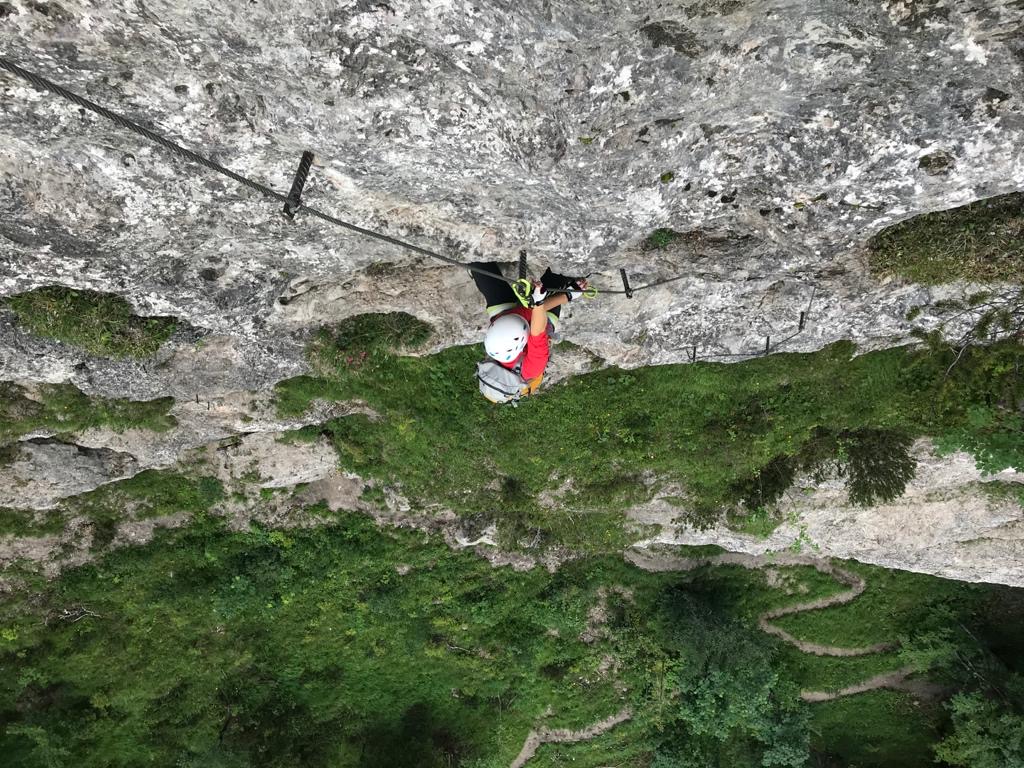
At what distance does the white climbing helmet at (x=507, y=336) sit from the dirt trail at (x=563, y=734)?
37.6 feet

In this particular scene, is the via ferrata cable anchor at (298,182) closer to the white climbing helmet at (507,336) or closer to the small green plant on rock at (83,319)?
the white climbing helmet at (507,336)

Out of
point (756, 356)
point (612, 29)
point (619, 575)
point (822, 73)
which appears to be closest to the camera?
point (612, 29)

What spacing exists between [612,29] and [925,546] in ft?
38.9

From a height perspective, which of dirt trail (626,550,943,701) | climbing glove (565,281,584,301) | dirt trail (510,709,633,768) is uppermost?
climbing glove (565,281,584,301)

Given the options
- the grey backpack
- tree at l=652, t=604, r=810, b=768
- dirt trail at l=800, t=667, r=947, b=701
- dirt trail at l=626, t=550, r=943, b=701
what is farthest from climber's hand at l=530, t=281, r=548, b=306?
dirt trail at l=800, t=667, r=947, b=701

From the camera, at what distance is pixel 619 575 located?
13344mm

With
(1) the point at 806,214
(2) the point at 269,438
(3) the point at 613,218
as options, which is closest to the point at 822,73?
(1) the point at 806,214

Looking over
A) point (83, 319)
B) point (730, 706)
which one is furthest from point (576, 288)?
point (730, 706)

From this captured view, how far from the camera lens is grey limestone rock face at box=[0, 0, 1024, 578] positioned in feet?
14.4

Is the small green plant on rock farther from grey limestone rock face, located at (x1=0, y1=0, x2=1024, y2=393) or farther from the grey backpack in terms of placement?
the grey backpack

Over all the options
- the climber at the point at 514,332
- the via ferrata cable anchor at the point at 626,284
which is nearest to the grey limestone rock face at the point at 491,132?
the via ferrata cable anchor at the point at 626,284

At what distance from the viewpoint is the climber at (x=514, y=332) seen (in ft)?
23.2

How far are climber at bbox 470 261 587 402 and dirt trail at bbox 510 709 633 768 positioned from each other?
10.9m

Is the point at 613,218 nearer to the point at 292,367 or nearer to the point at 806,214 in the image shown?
the point at 806,214
